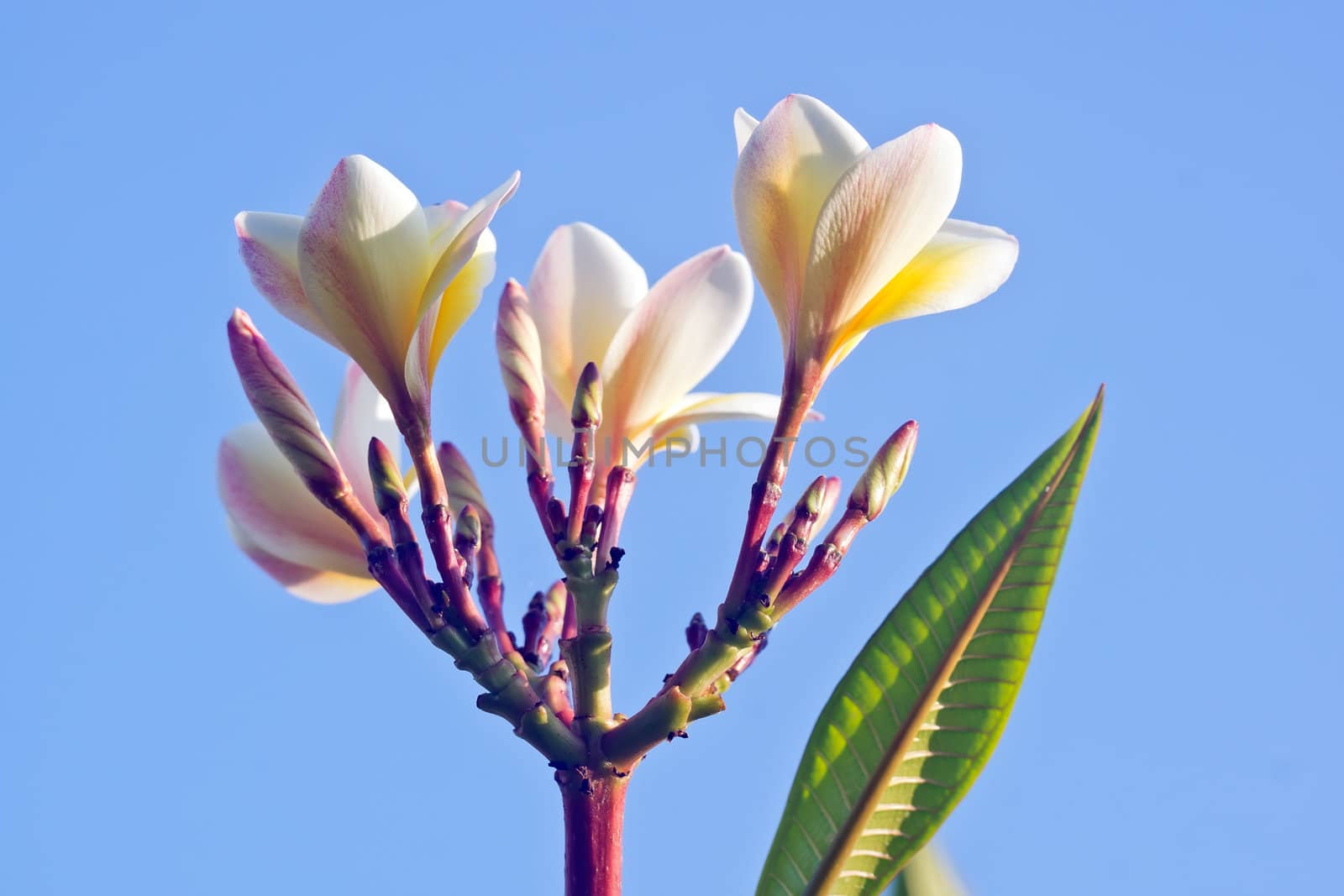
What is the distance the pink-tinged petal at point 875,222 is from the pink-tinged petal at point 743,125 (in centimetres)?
16

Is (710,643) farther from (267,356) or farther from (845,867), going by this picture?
(267,356)

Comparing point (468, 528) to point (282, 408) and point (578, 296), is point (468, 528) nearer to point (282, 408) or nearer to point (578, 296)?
point (282, 408)

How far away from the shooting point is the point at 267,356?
1045 millimetres

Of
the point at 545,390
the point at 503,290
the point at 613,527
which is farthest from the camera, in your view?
the point at 545,390

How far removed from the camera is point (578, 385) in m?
1.09

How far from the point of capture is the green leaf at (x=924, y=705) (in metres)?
1.02

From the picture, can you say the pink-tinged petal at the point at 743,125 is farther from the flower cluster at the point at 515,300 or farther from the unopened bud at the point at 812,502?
the unopened bud at the point at 812,502

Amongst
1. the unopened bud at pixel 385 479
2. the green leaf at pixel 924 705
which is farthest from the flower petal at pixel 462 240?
the green leaf at pixel 924 705

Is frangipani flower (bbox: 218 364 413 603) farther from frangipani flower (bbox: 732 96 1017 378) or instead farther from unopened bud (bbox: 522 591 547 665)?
frangipani flower (bbox: 732 96 1017 378)

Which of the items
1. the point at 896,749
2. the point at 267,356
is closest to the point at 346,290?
the point at 267,356

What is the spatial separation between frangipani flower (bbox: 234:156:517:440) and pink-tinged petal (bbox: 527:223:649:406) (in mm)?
199

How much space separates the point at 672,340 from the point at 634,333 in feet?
0.12

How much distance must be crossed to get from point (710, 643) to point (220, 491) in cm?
54

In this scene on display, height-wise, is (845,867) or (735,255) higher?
(735,255)
